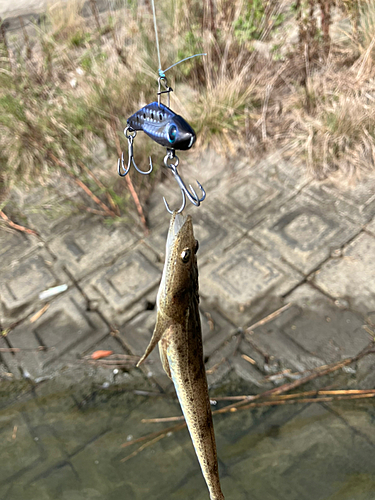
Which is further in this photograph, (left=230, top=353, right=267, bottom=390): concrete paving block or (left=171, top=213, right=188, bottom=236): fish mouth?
(left=230, top=353, right=267, bottom=390): concrete paving block

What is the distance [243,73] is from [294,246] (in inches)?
87.8

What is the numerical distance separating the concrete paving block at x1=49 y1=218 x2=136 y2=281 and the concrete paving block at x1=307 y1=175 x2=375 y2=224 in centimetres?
186

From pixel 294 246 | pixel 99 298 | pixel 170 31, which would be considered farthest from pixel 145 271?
pixel 170 31

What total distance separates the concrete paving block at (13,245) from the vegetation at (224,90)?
1.77 feet

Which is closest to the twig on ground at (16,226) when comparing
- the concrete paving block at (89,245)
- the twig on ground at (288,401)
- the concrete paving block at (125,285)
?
the concrete paving block at (89,245)

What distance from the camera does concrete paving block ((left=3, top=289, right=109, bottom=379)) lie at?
3.17 m

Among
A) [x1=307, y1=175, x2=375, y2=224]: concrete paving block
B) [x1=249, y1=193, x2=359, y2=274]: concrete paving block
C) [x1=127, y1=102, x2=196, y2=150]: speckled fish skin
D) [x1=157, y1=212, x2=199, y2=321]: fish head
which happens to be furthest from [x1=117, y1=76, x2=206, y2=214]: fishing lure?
[x1=307, y1=175, x2=375, y2=224]: concrete paving block

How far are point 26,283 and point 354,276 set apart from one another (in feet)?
9.19

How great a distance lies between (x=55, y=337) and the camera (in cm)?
331

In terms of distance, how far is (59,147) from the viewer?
406 cm

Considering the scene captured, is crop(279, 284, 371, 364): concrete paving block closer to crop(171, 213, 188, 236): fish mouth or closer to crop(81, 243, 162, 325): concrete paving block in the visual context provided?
crop(81, 243, 162, 325): concrete paving block

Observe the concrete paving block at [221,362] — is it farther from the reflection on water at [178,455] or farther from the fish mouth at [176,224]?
the fish mouth at [176,224]

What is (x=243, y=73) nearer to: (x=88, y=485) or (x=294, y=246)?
(x=294, y=246)

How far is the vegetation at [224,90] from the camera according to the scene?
4.00 m
